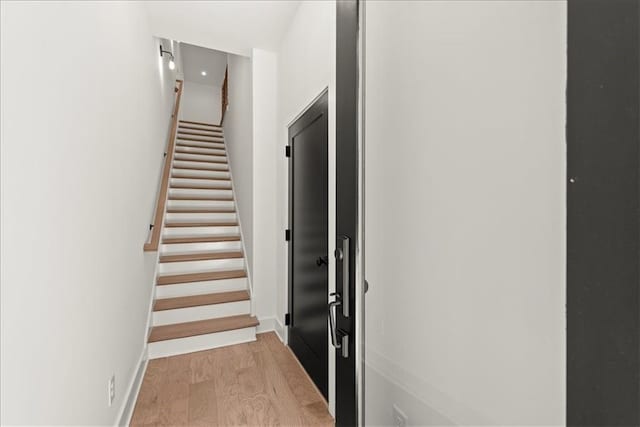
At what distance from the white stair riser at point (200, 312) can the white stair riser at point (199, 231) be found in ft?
3.90

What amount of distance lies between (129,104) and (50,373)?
175 cm

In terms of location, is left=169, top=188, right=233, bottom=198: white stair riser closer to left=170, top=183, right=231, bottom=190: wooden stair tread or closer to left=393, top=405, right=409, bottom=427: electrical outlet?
left=170, top=183, right=231, bottom=190: wooden stair tread

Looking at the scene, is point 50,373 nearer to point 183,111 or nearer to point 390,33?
point 390,33

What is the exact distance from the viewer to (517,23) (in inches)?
27.6

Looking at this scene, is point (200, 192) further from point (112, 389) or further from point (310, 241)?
point (112, 389)

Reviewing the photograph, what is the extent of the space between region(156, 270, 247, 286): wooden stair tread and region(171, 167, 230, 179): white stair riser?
1.96m

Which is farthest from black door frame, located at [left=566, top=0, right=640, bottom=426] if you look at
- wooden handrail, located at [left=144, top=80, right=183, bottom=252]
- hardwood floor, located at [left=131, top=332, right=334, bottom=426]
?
wooden handrail, located at [left=144, top=80, right=183, bottom=252]

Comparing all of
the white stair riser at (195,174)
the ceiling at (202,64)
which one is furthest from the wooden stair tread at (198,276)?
the ceiling at (202,64)

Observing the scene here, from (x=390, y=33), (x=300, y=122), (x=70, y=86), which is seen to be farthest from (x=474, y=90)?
(x=300, y=122)

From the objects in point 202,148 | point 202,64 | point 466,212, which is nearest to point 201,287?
point 466,212

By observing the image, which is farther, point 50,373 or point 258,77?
point 258,77

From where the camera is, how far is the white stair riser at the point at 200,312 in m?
2.79

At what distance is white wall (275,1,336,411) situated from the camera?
1.80 metres

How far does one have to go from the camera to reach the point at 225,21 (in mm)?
2557
